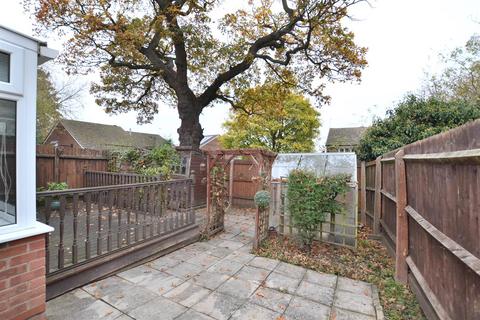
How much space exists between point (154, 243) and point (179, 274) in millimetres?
802

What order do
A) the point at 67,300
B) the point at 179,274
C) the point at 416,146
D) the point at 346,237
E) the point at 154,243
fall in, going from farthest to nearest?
1. the point at 346,237
2. the point at 154,243
3. the point at 179,274
4. the point at 416,146
5. the point at 67,300

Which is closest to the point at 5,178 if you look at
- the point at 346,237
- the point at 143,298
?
the point at 143,298

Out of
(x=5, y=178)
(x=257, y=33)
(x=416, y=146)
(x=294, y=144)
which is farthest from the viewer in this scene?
(x=294, y=144)

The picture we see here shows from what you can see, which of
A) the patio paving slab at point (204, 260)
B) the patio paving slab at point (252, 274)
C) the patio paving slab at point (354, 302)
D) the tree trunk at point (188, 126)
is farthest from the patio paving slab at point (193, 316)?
the tree trunk at point (188, 126)

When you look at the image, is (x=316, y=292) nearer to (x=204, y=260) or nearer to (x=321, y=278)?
(x=321, y=278)

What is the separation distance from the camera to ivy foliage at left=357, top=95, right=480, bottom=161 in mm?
5766

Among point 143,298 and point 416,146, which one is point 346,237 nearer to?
point 416,146

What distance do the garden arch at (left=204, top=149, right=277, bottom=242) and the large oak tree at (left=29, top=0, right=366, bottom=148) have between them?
3540 mm

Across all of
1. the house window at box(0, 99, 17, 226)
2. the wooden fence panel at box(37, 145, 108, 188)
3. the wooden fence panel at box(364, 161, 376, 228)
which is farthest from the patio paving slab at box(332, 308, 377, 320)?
A: the wooden fence panel at box(37, 145, 108, 188)

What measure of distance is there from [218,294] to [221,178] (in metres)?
2.78

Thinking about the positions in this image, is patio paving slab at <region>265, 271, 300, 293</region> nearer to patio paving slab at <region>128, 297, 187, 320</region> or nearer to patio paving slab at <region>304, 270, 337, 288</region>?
patio paving slab at <region>304, 270, 337, 288</region>

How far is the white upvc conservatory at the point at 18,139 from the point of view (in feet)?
6.25

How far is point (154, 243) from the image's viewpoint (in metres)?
3.82

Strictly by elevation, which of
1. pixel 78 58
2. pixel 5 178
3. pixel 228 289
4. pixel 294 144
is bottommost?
pixel 228 289
